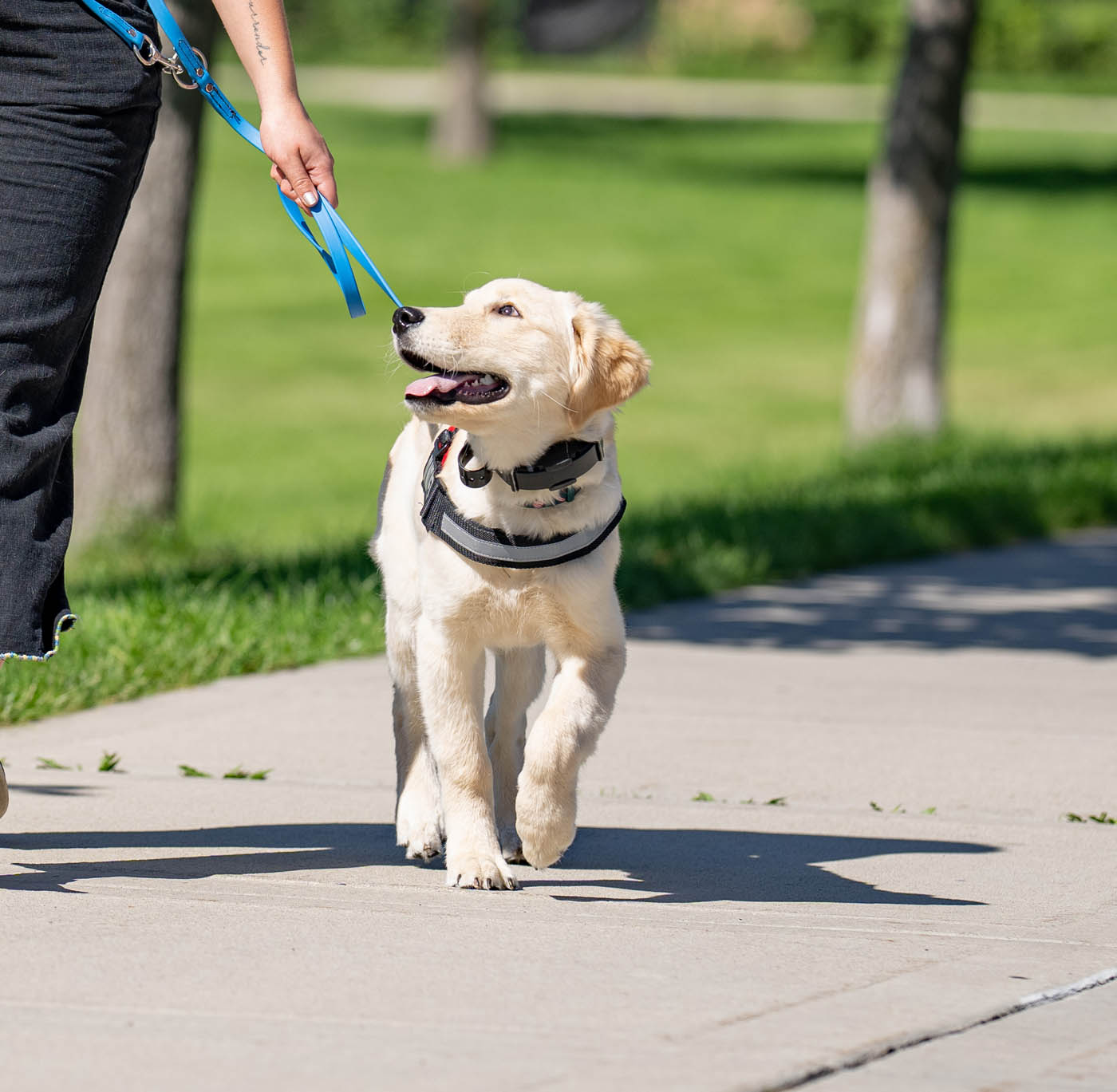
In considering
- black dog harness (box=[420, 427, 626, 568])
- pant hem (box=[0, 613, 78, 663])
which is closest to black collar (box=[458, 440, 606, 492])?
black dog harness (box=[420, 427, 626, 568])

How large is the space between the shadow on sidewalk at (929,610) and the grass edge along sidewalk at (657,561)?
0.25m

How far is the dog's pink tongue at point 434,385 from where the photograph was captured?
177 inches

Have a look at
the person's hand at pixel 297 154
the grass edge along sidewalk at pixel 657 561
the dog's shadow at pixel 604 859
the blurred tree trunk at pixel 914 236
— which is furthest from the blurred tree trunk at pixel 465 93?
the person's hand at pixel 297 154

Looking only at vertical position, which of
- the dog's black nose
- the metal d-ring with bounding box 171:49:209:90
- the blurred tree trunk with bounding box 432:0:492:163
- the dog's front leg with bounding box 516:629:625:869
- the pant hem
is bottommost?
the dog's front leg with bounding box 516:629:625:869

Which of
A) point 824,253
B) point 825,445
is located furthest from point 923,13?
point 824,253

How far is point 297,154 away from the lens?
4.53 metres

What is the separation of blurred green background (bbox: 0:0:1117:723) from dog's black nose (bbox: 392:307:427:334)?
0.40ft

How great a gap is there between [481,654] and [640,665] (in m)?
2.91

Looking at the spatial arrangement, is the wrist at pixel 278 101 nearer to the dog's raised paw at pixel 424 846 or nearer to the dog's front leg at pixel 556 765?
the dog's front leg at pixel 556 765

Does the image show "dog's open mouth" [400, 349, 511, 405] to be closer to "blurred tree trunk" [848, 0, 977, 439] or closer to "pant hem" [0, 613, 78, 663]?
"pant hem" [0, 613, 78, 663]

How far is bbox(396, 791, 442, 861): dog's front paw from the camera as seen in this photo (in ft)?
16.1

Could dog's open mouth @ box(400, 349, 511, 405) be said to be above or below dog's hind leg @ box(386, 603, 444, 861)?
above

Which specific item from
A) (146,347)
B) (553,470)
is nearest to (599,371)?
(553,470)

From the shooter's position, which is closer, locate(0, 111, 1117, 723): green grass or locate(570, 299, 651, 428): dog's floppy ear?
locate(570, 299, 651, 428): dog's floppy ear
